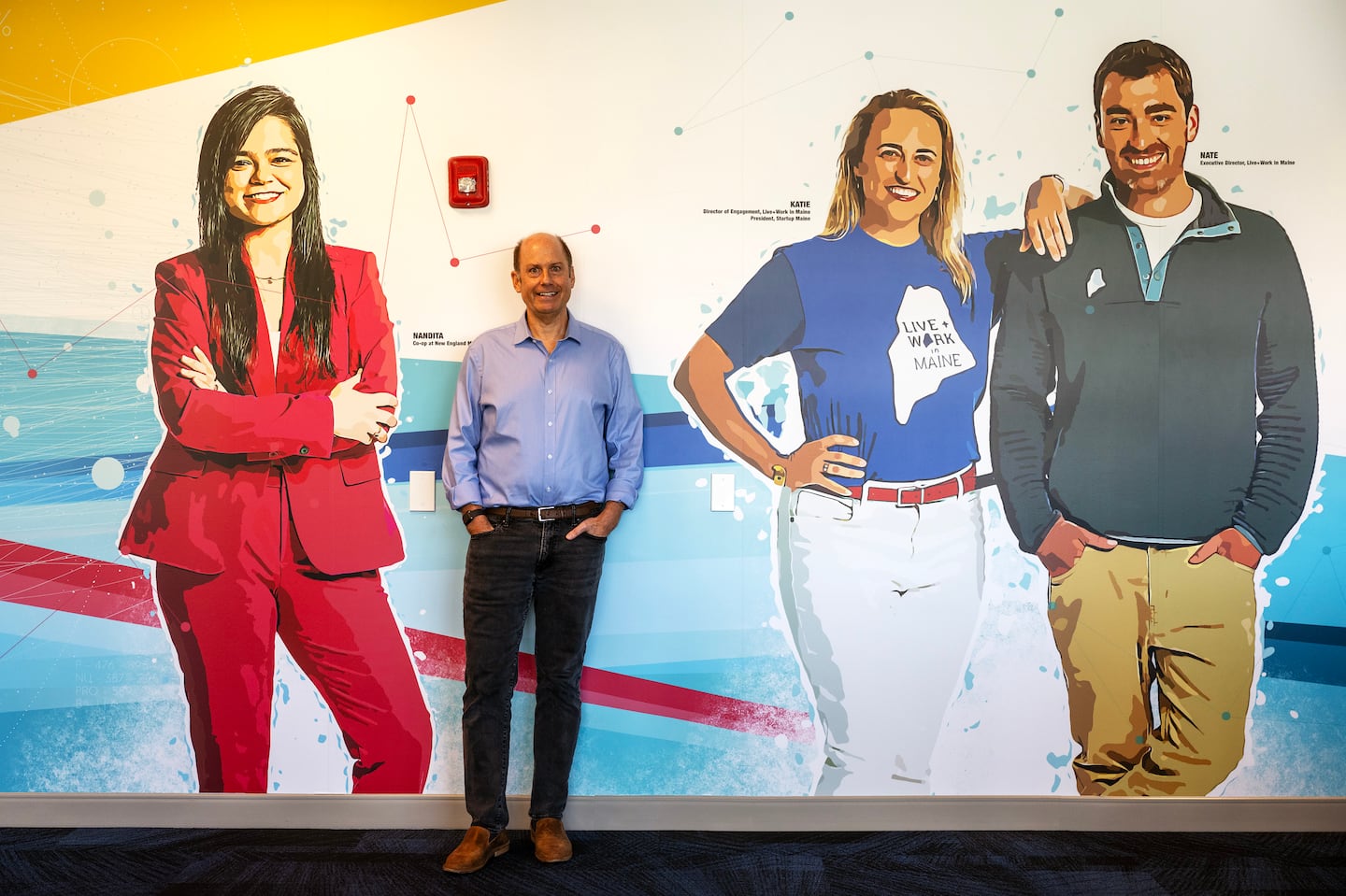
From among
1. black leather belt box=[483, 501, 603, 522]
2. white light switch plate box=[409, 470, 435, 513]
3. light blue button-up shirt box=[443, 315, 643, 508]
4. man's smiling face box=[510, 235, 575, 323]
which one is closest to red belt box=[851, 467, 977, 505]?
light blue button-up shirt box=[443, 315, 643, 508]

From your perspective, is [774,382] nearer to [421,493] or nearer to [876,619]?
[876,619]

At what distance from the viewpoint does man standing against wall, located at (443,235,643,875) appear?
2.79 m

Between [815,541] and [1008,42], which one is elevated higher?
[1008,42]

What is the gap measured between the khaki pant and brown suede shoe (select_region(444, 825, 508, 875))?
6.53 ft

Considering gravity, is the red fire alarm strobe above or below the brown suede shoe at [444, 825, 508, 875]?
above

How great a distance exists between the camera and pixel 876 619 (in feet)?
A: 9.81

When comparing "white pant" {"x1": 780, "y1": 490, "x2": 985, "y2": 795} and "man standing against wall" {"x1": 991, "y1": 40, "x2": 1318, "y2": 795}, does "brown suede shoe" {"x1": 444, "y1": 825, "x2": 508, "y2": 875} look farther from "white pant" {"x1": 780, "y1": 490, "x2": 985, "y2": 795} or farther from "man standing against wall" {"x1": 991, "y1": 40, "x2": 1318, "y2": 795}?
"man standing against wall" {"x1": 991, "y1": 40, "x2": 1318, "y2": 795}

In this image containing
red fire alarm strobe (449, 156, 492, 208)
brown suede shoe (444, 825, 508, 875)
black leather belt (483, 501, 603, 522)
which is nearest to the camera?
brown suede shoe (444, 825, 508, 875)

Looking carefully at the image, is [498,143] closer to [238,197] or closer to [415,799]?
[238,197]

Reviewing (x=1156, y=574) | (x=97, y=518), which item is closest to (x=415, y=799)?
(x=97, y=518)

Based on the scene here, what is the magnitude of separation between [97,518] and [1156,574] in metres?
3.70

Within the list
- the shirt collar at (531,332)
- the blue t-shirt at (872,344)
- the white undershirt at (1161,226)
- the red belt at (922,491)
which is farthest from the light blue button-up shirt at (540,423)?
the white undershirt at (1161,226)

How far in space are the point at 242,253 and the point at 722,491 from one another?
6.10 feet

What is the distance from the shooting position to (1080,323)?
299 centimetres
